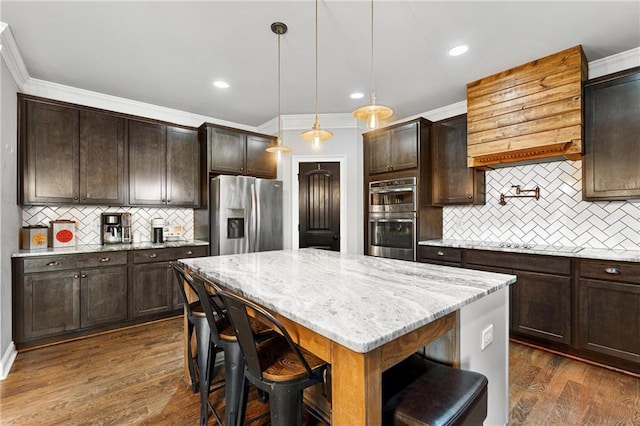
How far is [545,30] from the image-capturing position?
7.61ft

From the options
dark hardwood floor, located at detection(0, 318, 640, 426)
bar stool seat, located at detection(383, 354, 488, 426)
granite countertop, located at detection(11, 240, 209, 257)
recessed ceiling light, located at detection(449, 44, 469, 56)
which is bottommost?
dark hardwood floor, located at detection(0, 318, 640, 426)

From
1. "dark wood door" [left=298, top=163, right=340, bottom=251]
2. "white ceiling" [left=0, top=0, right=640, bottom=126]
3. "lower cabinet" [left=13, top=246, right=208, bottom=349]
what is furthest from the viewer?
"dark wood door" [left=298, top=163, right=340, bottom=251]

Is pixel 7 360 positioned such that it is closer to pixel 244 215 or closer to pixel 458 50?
pixel 244 215

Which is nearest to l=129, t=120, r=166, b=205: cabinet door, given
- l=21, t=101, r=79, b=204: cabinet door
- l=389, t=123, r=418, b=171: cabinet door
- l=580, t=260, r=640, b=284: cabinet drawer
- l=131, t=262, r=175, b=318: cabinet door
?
l=21, t=101, r=79, b=204: cabinet door

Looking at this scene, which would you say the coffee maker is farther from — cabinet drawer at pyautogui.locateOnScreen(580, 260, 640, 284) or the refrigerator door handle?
cabinet drawer at pyautogui.locateOnScreen(580, 260, 640, 284)

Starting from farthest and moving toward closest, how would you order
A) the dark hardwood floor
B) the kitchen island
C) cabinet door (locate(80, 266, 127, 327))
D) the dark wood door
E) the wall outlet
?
1. the dark wood door
2. cabinet door (locate(80, 266, 127, 327))
3. the dark hardwood floor
4. the wall outlet
5. the kitchen island

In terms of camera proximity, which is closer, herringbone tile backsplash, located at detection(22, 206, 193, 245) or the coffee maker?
herringbone tile backsplash, located at detection(22, 206, 193, 245)

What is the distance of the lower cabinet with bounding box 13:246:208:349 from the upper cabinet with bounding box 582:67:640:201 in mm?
4288

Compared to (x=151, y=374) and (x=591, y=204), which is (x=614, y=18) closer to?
(x=591, y=204)

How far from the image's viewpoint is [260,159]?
4.39 m

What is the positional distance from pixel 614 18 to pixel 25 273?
5.29 m

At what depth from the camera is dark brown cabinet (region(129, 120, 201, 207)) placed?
3.62m

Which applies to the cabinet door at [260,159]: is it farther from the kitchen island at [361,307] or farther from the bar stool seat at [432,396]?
the bar stool seat at [432,396]

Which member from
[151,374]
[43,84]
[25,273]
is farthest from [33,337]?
[43,84]
